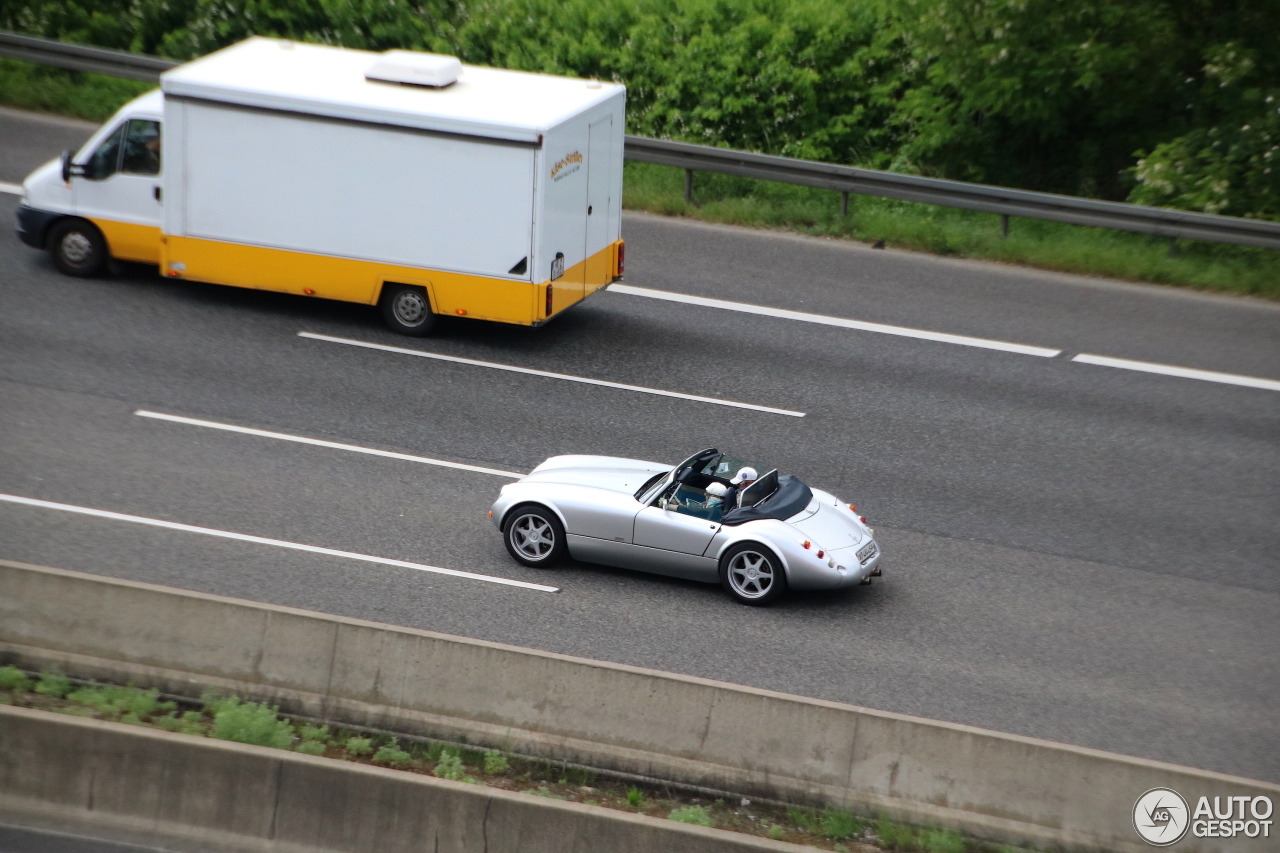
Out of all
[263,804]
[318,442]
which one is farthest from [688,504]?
[263,804]

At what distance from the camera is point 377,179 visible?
1543cm

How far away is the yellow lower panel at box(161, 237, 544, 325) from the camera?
50.5 feet

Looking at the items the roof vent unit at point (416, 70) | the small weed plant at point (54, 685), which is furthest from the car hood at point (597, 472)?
the roof vent unit at point (416, 70)

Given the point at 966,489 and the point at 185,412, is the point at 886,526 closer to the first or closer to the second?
the point at 966,489

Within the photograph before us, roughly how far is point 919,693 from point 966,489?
3600 millimetres

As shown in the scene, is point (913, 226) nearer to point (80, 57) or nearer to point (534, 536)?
point (534, 536)

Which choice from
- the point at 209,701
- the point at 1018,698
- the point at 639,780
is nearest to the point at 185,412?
the point at 209,701

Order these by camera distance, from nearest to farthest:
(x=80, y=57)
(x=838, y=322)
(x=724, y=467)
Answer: (x=724, y=467)
(x=838, y=322)
(x=80, y=57)

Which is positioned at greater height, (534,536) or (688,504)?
(688,504)

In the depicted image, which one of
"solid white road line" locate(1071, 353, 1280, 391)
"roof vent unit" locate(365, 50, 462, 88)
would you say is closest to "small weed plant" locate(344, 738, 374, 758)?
"roof vent unit" locate(365, 50, 462, 88)

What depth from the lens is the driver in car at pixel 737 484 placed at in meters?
11.6

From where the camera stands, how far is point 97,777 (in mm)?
8305

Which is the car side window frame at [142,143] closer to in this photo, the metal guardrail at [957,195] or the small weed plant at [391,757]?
the metal guardrail at [957,195]

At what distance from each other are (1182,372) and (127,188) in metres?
12.6
